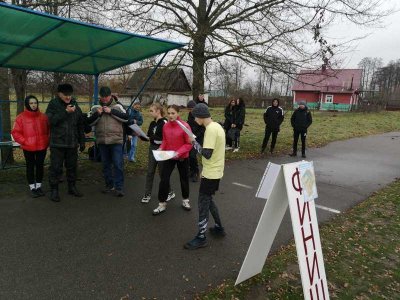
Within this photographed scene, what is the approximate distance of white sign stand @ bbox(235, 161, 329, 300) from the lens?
9.10ft

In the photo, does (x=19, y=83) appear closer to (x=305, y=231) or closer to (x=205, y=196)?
(x=205, y=196)

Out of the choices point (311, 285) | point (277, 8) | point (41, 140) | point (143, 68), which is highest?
point (277, 8)

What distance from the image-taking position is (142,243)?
13.4 ft

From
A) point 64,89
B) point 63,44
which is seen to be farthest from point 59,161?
point 63,44

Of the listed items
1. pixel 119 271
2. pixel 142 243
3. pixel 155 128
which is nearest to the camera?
pixel 119 271

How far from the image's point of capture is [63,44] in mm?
5531

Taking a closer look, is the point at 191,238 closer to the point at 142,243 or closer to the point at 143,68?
the point at 142,243

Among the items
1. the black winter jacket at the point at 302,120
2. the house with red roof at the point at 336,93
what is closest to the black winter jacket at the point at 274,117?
the black winter jacket at the point at 302,120

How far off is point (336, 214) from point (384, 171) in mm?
4837

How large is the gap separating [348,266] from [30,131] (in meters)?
5.05

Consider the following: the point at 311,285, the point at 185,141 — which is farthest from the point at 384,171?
the point at 311,285

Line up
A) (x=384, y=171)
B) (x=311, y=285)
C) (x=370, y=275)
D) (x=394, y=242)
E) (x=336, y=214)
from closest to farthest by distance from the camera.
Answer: (x=311, y=285) < (x=370, y=275) < (x=394, y=242) < (x=336, y=214) < (x=384, y=171)

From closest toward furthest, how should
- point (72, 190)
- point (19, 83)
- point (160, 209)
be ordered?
point (160, 209)
point (72, 190)
point (19, 83)

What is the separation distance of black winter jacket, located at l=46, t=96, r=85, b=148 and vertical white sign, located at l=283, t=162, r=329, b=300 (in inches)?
150
